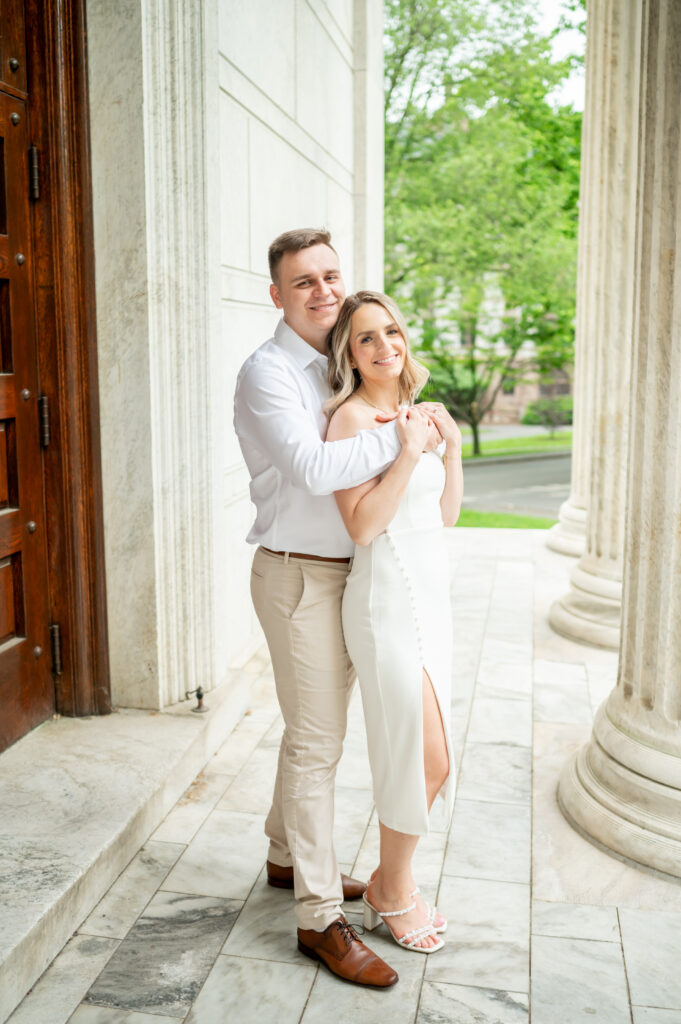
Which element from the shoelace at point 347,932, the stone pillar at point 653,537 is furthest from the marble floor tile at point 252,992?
the stone pillar at point 653,537

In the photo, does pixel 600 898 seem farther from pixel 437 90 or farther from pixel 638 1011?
pixel 437 90

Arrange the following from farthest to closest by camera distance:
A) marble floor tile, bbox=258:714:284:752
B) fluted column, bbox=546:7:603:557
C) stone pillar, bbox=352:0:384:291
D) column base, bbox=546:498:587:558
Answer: column base, bbox=546:498:587:558 → stone pillar, bbox=352:0:384:291 → fluted column, bbox=546:7:603:557 → marble floor tile, bbox=258:714:284:752

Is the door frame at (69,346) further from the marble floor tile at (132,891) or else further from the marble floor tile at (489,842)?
the marble floor tile at (489,842)

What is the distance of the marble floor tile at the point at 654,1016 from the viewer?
8.00 feet

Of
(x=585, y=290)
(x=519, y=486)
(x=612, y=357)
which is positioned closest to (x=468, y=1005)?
(x=612, y=357)

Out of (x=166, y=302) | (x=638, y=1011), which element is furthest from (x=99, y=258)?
(x=638, y=1011)

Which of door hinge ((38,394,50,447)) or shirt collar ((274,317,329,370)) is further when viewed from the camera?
door hinge ((38,394,50,447))

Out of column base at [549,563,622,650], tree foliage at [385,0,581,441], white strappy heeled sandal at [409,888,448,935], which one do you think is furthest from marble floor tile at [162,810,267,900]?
tree foliage at [385,0,581,441]

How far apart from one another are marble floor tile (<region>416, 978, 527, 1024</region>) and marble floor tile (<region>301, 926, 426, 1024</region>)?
37mm

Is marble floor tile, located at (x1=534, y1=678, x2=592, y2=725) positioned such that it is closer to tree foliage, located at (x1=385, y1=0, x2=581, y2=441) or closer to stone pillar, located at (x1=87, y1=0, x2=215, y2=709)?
stone pillar, located at (x1=87, y1=0, x2=215, y2=709)

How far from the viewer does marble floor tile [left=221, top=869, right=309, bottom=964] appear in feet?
8.93

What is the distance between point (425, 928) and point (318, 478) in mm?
1362

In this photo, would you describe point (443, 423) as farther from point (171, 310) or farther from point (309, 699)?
point (171, 310)

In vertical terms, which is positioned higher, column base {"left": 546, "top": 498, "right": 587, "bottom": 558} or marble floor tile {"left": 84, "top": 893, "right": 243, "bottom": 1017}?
column base {"left": 546, "top": 498, "right": 587, "bottom": 558}
